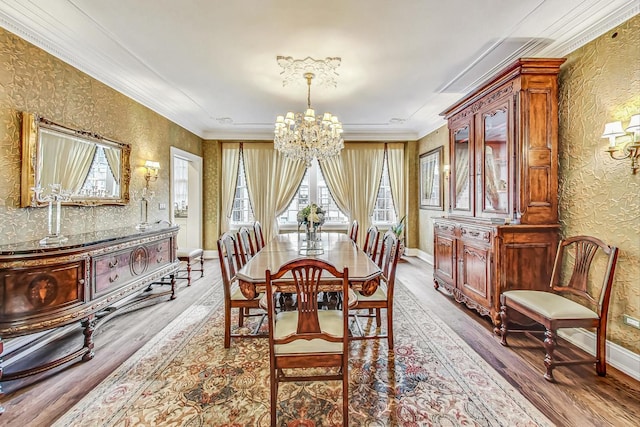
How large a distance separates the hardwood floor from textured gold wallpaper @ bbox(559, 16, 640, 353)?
19.3 inches

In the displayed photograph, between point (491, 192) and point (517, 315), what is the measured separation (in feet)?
4.23

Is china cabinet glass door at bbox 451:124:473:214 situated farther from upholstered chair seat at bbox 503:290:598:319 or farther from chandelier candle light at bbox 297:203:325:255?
chandelier candle light at bbox 297:203:325:255

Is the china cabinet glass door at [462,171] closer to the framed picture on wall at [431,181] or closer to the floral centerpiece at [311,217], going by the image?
the framed picture on wall at [431,181]

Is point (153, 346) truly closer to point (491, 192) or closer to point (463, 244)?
point (463, 244)

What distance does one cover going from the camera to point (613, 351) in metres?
2.28

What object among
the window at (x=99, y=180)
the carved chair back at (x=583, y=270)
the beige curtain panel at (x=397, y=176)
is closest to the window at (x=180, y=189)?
the window at (x=99, y=180)

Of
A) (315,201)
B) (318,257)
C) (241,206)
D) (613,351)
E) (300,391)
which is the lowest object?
(300,391)

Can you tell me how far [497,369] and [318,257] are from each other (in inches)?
65.2

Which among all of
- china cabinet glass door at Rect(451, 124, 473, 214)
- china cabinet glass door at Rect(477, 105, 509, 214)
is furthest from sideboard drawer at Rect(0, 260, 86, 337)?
china cabinet glass door at Rect(451, 124, 473, 214)

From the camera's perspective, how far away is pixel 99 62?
3109 millimetres

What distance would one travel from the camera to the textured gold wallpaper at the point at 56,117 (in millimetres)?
2336

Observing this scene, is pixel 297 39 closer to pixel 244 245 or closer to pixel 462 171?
pixel 244 245

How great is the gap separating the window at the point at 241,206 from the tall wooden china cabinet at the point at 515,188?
4.67 metres

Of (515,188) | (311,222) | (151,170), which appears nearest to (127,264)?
(151,170)
